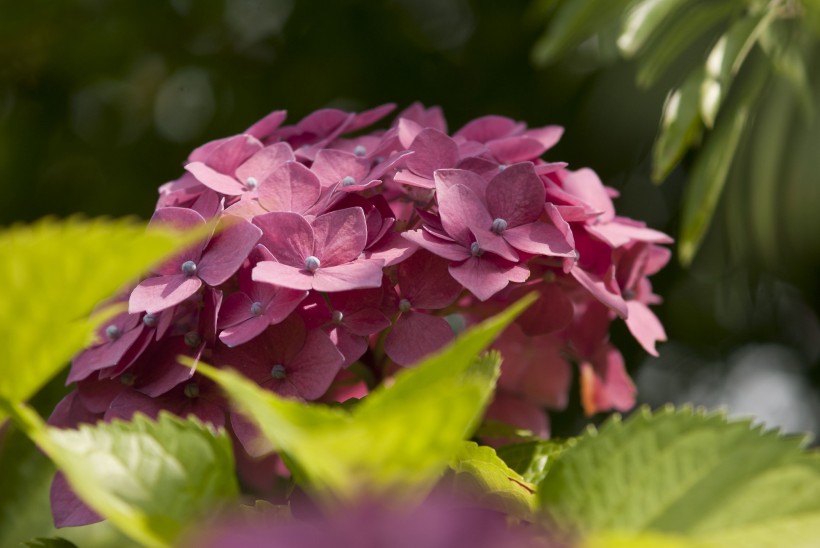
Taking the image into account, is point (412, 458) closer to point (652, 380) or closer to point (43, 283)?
point (43, 283)

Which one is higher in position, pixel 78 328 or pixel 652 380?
pixel 78 328

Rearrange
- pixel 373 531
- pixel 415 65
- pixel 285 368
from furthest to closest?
pixel 415 65 → pixel 285 368 → pixel 373 531

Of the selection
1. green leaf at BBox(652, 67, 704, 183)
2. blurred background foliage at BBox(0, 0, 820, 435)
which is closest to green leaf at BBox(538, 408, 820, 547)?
green leaf at BBox(652, 67, 704, 183)

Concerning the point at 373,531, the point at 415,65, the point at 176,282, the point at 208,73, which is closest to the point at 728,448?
the point at 373,531

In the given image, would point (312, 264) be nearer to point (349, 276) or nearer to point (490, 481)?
point (349, 276)

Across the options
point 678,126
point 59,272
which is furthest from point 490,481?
point 678,126

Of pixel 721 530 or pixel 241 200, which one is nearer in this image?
pixel 721 530

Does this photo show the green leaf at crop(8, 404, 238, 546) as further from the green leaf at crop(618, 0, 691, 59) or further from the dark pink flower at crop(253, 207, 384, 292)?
the green leaf at crop(618, 0, 691, 59)
